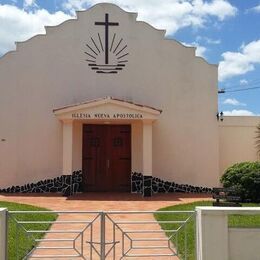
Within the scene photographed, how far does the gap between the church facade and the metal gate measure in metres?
7.23

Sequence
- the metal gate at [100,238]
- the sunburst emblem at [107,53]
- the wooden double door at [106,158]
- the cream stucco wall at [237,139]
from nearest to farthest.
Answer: the metal gate at [100,238], the wooden double door at [106,158], the sunburst emblem at [107,53], the cream stucco wall at [237,139]

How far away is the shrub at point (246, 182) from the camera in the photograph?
49.0ft

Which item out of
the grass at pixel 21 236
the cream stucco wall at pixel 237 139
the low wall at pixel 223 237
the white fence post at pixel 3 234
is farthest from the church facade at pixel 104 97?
the low wall at pixel 223 237

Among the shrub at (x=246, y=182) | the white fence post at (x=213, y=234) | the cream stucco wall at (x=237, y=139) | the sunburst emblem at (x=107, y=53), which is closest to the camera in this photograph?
the white fence post at (x=213, y=234)

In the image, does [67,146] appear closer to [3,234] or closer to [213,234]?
[3,234]

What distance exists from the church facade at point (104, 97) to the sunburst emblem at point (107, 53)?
0.14 feet

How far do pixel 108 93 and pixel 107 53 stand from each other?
5.65ft

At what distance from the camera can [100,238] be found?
7500mm

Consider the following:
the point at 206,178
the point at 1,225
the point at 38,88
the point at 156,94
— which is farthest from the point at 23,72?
the point at 1,225

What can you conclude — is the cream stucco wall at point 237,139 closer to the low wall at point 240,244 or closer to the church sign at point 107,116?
the church sign at point 107,116

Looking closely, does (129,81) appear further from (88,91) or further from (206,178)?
(206,178)

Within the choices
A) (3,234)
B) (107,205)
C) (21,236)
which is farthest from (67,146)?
(3,234)

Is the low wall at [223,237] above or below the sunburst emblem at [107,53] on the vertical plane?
below

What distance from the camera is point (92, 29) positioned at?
1970cm
